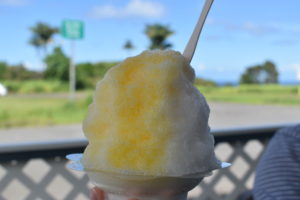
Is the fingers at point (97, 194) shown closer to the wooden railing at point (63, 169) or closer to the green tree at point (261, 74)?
the wooden railing at point (63, 169)

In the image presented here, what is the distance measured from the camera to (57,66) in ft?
35.2

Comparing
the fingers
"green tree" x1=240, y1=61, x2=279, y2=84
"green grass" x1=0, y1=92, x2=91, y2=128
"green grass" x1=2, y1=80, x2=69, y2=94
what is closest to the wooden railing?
the fingers

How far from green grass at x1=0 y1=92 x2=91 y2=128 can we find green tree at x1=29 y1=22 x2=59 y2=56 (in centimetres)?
700

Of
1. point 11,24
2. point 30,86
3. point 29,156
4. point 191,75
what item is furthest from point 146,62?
point 11,24

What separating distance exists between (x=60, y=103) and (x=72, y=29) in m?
5.82

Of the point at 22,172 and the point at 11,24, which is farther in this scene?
the point at 11,24

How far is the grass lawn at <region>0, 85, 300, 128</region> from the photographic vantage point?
745 cm

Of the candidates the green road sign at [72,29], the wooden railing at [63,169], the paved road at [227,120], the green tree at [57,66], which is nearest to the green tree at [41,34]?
the green tree at [57,66]

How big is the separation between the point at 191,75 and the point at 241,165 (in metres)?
1.87

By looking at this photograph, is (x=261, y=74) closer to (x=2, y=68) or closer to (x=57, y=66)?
(x=57, y=66)

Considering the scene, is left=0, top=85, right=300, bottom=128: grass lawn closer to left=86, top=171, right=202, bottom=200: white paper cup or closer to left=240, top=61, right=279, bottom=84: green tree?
left=240, top=61, right=279, bottom=84: green tree

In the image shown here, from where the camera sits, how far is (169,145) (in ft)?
1.25

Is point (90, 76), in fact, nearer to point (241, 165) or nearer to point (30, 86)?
point (30, 86)

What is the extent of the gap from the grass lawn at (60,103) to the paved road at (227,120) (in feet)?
0.73
